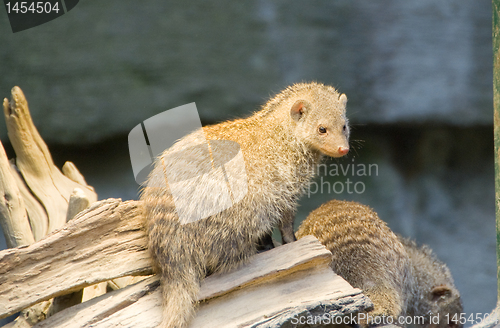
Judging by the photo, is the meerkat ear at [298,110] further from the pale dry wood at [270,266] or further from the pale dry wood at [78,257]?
the pale dry wood at [78,257]

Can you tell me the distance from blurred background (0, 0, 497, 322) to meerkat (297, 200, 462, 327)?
2.93 feet

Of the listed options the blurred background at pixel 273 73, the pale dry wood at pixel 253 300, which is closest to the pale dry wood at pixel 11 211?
the pale dry wood at pixel 253 300

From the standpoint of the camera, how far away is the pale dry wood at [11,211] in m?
2.31

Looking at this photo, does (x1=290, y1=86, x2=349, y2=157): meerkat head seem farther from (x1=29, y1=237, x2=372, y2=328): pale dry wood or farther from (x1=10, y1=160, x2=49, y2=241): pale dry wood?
(x1=10, y1=160, x2=49, y2=241): pale dry wood

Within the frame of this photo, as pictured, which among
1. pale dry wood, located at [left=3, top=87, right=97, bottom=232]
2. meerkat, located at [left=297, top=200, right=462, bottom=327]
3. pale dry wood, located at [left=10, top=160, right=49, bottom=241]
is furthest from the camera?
pale dry wood, located at [left=3, top=87, right=97, bottom=232]

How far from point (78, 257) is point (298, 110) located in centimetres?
141

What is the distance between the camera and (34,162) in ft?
8.99

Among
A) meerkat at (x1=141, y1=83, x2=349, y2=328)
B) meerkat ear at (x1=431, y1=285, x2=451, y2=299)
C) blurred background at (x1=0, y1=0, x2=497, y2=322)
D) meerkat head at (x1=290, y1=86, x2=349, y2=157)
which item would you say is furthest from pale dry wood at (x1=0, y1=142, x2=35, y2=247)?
meerkat ear at (x1=431, y1=285, x2=451, y2=299)

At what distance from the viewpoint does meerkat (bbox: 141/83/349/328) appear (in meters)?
1.74

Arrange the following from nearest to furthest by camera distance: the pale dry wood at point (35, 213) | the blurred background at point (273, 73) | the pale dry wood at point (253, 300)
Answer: the pale dry wood at point (253, 300) < the pale dry wood at point (35, 213) < the blurred background at point (273, 73)

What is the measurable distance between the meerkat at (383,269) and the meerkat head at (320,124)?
0.54m

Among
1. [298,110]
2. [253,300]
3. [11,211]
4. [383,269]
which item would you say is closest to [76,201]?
[11,211]

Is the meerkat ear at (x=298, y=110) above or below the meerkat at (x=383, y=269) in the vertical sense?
above

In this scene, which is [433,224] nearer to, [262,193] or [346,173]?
[346,173]
